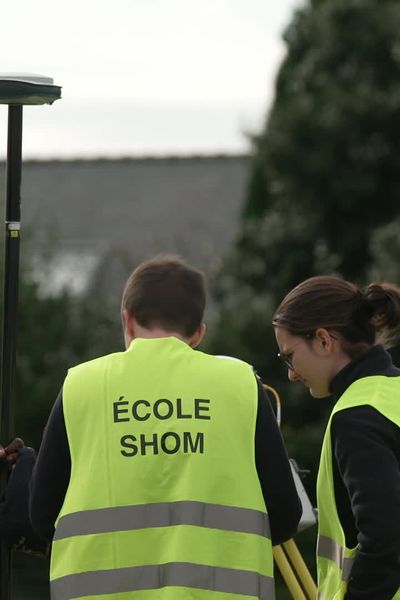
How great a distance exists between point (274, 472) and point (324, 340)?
0.33 metres

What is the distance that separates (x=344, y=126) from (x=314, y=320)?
37.7 feet

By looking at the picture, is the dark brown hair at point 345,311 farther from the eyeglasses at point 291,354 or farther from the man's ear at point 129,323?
the man's ear at point 129,323

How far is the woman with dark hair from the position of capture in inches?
131

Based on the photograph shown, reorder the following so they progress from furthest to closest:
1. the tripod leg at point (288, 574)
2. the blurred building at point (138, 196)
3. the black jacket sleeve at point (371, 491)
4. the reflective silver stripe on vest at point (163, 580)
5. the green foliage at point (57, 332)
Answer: the blurred building at point (138, 196) → the green foliage at point (57, 332) → the tripod leg at point (288, 574) → the reflective silver stripe on vest at point (163, 580) → the black jacket sleeve at point (371, 491)

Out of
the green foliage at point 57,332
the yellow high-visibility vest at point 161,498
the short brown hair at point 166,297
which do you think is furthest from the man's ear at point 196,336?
the green foliage at point 57,332

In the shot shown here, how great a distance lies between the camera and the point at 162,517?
3.43m

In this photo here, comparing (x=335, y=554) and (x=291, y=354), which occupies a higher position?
(x=291, y=354)

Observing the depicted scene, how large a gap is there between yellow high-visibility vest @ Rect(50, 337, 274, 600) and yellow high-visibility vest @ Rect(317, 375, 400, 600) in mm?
152

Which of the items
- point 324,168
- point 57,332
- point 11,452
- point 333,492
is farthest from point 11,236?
point 324,168

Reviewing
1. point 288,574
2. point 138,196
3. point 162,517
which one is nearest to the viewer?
point 162,517

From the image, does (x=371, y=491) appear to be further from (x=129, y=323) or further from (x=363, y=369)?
(x=129, y=323)

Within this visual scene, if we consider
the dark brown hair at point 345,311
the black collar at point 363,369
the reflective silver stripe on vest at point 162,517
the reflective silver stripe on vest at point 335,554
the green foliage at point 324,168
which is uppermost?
the green foliage at point 324,168

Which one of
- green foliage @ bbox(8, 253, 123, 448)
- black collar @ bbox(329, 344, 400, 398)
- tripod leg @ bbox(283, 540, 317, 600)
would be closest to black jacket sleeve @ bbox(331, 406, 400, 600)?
black collar @ bbox(329, 344, 400, 398)

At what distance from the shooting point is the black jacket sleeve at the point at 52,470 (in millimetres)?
3473
